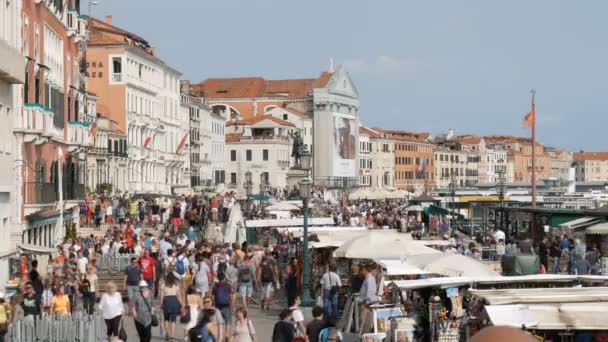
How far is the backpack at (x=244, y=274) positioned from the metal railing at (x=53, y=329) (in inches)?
285

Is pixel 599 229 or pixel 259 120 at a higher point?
pixel 259 120

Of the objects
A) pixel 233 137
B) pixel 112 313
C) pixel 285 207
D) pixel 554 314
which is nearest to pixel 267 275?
pixel 112 313

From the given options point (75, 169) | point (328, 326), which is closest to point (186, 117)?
point (75, 169)

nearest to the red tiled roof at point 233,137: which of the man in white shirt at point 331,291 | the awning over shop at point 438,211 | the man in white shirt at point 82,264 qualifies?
the awning over shop at point 438,211

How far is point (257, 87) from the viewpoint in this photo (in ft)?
511

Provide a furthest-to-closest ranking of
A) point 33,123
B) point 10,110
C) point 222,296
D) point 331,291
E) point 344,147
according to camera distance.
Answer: point 344,147, point 33,123, point 10,110, point 331,291, point 222,296

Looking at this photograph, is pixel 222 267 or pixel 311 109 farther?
pixel 311 109

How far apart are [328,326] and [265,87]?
14305cm

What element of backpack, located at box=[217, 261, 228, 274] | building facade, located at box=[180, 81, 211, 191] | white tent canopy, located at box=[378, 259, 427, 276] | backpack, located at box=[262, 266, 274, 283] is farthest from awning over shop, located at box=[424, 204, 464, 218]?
building facade, located at box=[180, 81, 211, 191]

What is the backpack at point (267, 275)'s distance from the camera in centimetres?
2428

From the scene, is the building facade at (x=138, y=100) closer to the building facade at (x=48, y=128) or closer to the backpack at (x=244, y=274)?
the building facade at (x=48, y=128)

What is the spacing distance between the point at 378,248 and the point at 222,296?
12.8ft

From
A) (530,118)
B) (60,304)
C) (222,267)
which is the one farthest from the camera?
(530,118)

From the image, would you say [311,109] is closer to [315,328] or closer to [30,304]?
[30,304]
